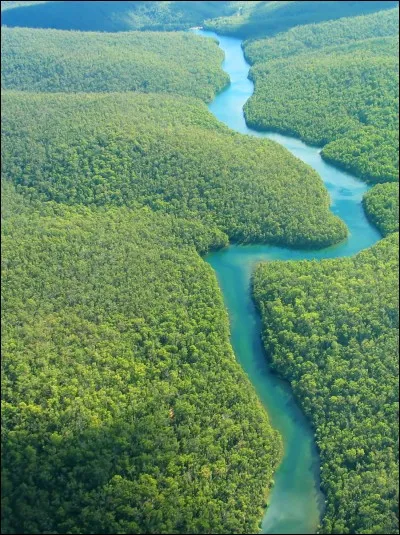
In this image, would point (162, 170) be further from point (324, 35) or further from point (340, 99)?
point (324, 35)

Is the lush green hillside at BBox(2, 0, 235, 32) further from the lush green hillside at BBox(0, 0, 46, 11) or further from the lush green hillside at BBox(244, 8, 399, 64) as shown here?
the lush green hillside at BBox(244, 8, 399, 64)

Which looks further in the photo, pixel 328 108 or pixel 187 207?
pixel 328 108

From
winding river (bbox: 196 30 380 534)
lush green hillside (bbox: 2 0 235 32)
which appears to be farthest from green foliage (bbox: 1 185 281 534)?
lush green hillside (bbox: 2 0 235 32)

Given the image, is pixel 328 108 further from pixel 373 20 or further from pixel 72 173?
pixel 72 173

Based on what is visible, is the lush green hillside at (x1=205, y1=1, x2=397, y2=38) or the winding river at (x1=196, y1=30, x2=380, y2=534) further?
the lush green hillside at (x1=205, y1=1, x2=397, y2=38)

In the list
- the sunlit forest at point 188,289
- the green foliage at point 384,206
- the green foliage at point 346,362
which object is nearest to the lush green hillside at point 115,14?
the sunlit forest at point 188,289

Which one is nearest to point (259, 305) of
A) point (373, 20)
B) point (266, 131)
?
point (266, 131)
